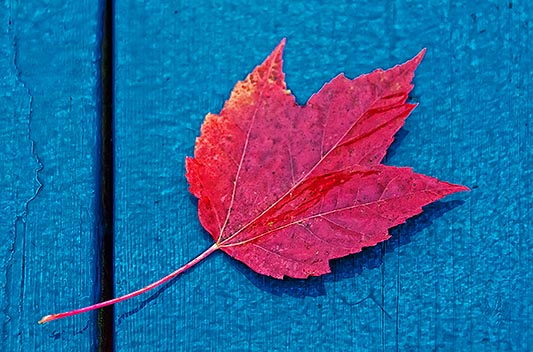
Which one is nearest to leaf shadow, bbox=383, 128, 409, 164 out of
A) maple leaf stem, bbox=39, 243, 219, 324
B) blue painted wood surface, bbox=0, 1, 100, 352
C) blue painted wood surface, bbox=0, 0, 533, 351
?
blue painted wood surface, bbox=0, 0, 533, 351

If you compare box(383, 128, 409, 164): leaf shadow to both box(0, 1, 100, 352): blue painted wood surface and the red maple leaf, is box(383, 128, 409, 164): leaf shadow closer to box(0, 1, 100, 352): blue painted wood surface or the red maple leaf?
the red maple leaf

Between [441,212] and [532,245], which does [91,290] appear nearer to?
[441,212]

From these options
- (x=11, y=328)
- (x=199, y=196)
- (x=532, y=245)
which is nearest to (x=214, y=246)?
(x=199, y=196)

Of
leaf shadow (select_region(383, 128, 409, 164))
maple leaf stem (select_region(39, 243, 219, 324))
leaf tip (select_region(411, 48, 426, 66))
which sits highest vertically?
leaf tip (select_region(411, 48, 426, 66))

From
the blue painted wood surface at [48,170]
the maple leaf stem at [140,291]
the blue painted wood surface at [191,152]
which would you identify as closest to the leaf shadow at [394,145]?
the blue painted wood surface at [191,152]

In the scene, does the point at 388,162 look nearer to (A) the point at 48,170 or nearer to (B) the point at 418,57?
(B) the point at 418,57

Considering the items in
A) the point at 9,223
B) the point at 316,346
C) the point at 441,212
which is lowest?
the point at 316,346

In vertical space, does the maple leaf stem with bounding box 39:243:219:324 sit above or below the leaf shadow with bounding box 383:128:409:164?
below
